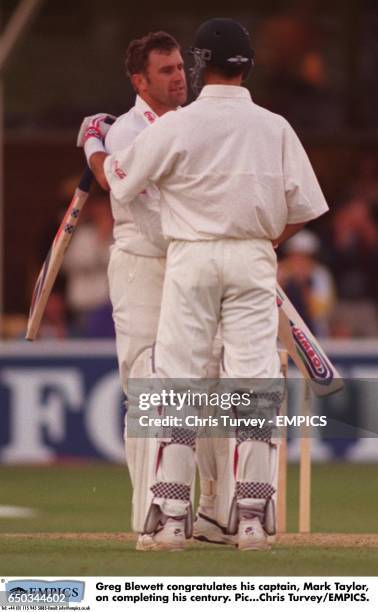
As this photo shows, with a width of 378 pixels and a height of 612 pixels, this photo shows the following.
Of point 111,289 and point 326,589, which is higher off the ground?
point 111,289

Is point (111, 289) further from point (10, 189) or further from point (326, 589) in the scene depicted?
point (10, 189)

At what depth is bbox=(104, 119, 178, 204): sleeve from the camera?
6.62 m

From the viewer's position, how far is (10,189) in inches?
642

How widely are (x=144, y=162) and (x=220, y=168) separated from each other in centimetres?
27

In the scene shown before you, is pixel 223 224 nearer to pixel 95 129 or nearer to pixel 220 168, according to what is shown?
pixel 220 168

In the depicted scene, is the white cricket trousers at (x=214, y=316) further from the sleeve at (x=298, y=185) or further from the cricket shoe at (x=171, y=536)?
the sleeve at (x=298, y=185)

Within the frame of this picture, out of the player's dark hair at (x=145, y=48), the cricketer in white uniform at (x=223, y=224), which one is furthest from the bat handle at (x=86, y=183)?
the cricketer in white uniform at (x=223, y=224)

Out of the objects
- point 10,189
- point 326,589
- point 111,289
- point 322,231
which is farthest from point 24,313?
point 326,589

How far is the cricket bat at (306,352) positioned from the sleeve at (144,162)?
87cm

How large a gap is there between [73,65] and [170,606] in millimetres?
10422

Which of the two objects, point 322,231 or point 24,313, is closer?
point 322,231

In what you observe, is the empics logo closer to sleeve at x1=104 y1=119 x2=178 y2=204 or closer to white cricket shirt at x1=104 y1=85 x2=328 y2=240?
white cricket shirt at x1=104 y1=85 x2=328 y2=240

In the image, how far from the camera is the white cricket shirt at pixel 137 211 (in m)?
7.03

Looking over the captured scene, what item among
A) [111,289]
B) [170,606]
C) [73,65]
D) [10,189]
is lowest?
[170,606]
